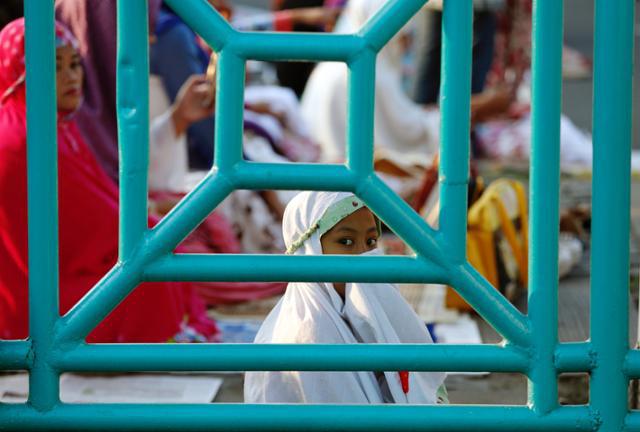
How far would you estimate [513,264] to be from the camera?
430 cm

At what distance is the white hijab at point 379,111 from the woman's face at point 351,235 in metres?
4.24

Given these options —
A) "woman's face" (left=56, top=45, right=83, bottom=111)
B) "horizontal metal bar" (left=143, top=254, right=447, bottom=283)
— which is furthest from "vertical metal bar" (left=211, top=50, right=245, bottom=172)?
"woman's face" (left=56, top=45, right=83, bottom=111)

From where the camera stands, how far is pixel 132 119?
167cm

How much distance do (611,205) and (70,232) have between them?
2.22 meters

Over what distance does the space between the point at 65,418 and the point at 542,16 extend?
80 centimetres

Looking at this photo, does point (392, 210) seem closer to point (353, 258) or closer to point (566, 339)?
point (353, 258)

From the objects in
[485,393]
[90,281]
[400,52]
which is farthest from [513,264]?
[400,52]

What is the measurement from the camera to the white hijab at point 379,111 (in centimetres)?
673

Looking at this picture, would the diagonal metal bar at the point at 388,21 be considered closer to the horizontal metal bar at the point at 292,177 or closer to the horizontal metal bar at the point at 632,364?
the horizontal metal bar at the point at 292,177

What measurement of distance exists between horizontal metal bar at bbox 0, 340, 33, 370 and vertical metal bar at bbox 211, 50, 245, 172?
34cm

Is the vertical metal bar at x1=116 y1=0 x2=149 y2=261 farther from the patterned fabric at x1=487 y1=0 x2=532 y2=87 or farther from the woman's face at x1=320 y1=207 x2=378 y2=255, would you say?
the patterned fabric at x1=487 y1=0 x2=532 y2=87

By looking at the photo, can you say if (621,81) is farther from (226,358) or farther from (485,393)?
(485,393)

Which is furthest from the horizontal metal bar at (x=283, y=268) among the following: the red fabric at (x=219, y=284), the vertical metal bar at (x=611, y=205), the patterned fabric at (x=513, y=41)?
the patterned fabric at (x=513, y=41)

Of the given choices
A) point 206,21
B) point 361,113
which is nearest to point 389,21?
point 361,113
